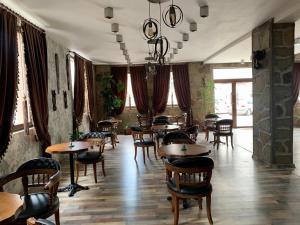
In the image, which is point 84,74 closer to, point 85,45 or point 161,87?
point 85,45

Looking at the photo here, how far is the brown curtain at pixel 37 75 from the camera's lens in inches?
185

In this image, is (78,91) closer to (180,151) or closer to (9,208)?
(180,151)

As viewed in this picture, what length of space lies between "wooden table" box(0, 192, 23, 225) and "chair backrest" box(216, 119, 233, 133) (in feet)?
19.4

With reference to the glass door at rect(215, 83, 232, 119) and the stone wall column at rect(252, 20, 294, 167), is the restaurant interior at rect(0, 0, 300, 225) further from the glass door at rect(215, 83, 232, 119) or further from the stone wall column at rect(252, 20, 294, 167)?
the glass door at rect(215, 83, 232, 119)

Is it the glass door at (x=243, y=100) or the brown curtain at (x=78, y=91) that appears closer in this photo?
the brown curtain at (x=78, y=91)

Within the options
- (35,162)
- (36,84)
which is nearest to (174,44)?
(36,84)

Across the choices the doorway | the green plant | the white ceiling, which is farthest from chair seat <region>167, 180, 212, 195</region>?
the doorway

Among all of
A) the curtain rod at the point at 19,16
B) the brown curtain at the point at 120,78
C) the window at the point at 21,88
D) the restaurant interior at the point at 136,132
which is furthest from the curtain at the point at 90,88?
the window at the point at 21,88

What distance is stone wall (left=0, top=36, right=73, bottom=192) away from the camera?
413 centimetres

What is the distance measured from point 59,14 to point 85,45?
8.31 ft

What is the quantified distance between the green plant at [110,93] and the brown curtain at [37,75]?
4738 mm

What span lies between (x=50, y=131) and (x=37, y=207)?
332cm

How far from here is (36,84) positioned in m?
4.92

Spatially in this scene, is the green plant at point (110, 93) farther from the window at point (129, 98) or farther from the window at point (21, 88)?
the window at point (21, 88)
